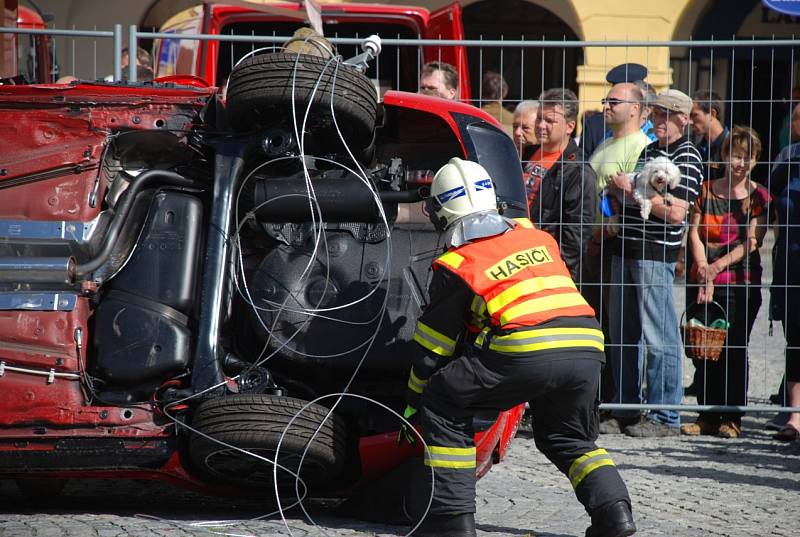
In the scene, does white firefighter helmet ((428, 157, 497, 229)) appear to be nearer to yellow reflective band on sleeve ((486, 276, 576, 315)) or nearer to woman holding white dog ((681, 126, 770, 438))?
yellow reflective band on sleeve ((486, 276, 576, 315))

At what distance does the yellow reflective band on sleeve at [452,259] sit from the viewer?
4.59 metres

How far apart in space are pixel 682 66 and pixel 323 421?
10.8m

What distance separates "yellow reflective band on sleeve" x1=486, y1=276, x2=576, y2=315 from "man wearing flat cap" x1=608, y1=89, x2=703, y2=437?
2492 mm

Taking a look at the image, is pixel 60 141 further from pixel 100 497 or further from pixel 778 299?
pixel 778 299

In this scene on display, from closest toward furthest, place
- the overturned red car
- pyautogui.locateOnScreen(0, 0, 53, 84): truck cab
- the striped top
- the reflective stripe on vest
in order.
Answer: the reflective stripe on vest → the overturned red car → the striped top → pyautogui.locateOnScreen(0, 0, 53, 84): truck cab

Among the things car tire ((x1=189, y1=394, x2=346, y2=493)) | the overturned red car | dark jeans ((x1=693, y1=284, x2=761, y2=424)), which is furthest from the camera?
dark jeans ((x1=693, y1=284, x2=761, y2=424))

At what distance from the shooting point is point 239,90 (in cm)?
498

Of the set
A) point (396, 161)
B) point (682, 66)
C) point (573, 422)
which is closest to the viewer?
point (573, 422)

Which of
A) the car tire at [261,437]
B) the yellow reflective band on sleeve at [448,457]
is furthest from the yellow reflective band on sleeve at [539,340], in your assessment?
the car tire at [261,437]

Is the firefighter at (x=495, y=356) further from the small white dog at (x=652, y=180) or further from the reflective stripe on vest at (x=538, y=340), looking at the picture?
the small white dog at (x=652, y=180)

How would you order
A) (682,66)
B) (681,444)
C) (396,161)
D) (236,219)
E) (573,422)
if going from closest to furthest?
(573,422) < (236,219) < (396,161) < (681,444) < (682,66)

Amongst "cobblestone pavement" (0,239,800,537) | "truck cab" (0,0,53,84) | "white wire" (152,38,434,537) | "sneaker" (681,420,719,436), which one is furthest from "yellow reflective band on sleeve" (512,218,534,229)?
"truck cab" (0,0,53,84)

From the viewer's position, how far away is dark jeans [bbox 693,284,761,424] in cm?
722

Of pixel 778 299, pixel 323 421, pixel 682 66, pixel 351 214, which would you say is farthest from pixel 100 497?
pixel 682 66
